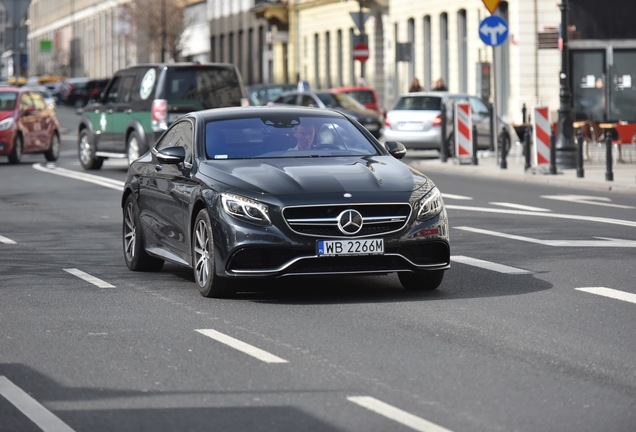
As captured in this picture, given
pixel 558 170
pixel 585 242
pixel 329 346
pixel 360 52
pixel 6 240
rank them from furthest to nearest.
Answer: pixel 360 52 → pixel 558 170 → pixel 6 240 → pixel 585 242 → pixel 329 346

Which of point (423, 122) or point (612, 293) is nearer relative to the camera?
point (612, 293)

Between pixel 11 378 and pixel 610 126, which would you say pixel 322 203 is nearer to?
pixel 11 378

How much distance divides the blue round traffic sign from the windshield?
19.7 metres

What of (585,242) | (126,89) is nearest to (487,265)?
(585,242)

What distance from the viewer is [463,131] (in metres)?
32.6

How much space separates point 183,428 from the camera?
289 inches

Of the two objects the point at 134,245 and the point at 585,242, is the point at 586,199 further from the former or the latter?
the point at 134,245

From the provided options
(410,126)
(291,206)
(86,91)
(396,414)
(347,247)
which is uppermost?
(86,91)

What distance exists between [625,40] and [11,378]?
1613 inches

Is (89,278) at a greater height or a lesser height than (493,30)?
lesser

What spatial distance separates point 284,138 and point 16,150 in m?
22.9

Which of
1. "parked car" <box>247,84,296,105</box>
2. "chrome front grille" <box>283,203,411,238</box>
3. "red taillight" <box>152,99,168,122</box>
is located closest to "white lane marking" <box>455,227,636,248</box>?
"chrome front grille" <box>283,203,411,238</box>

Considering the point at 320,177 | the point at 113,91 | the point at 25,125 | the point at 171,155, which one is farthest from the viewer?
the point at 25,125

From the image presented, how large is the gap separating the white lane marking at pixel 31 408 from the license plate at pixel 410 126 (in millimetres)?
28376
